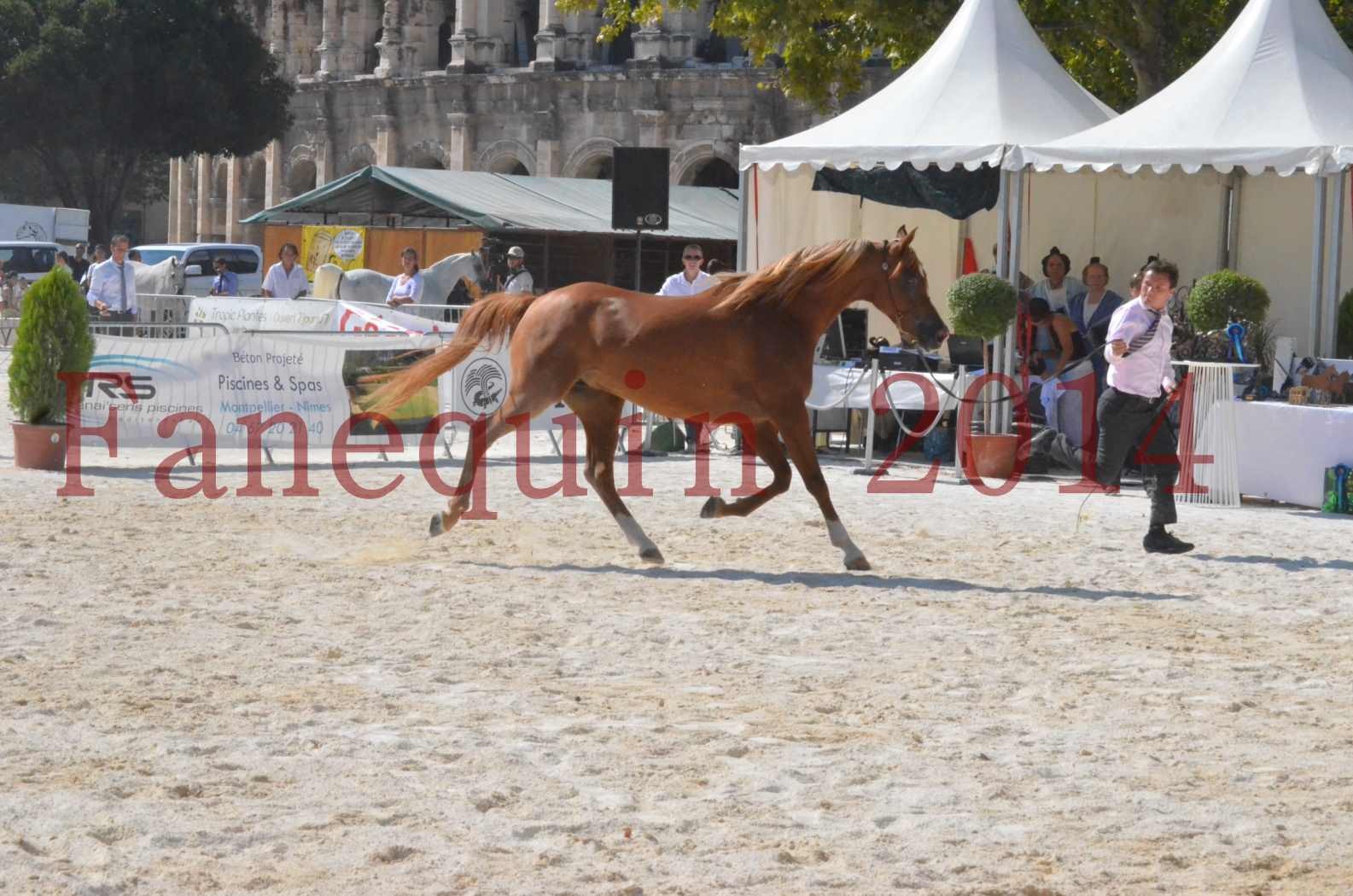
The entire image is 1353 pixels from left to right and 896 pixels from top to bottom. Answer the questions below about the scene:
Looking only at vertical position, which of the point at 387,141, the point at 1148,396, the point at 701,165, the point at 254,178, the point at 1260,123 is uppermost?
the point at 387,141

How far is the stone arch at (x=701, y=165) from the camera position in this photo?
46406 millimetres

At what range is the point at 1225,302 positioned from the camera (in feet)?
46.8

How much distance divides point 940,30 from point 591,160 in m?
26.9

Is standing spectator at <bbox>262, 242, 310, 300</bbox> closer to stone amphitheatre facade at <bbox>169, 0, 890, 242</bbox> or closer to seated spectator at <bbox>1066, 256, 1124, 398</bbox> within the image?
seated spectator at <bbox>1066, 256, 1124, 398</bbox>

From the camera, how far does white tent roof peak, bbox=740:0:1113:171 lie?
51.7 feet

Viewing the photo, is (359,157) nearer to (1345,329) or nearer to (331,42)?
(331,42)

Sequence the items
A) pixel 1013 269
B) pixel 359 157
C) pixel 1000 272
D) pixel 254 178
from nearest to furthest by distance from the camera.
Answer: pixel 1000 272 < pixel 1013 269 < pixel 359 157 < pixel 254 178

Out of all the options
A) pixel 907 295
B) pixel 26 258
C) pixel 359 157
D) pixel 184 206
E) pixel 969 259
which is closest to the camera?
pixel 907 295

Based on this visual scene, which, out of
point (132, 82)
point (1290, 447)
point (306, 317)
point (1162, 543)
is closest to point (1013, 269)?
point (1290, 447)

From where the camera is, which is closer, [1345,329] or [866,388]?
[1345,329]

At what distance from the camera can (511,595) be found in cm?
927

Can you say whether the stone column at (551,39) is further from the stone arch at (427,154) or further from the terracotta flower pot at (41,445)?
the terracotta flower pot at (41,445)

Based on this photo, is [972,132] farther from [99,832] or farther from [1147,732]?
[99,832]

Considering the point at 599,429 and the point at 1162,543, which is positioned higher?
the point at 599,429
